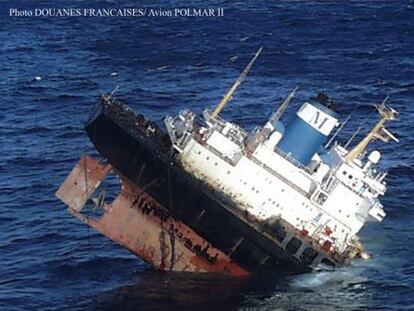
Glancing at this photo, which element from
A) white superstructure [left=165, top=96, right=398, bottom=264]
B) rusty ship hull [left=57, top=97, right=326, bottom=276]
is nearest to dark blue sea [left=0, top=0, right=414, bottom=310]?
rusty ship hull [left=57, top=97, right=326, bottom=276]

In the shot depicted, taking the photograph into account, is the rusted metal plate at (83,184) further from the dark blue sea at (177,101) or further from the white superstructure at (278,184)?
the white superstructure at (278,184)

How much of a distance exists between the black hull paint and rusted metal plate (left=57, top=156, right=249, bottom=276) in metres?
0.56

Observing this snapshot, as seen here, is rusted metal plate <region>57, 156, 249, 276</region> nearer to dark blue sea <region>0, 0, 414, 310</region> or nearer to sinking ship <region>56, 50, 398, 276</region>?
sinking ship <region>56, 50, 398, 276</region>

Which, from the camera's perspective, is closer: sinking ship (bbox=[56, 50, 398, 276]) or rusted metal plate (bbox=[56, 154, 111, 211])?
sinking ship (bbox=[56, 50, 398, 276])

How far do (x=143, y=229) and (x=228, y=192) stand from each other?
4677mm

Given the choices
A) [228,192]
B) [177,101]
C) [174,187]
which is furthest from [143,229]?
[177,101]

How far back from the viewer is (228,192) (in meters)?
39.9

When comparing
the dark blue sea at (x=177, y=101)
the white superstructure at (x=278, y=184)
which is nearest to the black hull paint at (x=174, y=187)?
the white superstructure at (x=278, y=184)

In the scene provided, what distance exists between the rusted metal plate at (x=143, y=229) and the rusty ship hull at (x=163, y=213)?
48mm

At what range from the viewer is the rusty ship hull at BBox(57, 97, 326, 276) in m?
39.4

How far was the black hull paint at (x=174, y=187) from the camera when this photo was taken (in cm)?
3928

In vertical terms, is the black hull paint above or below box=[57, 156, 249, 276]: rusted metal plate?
above

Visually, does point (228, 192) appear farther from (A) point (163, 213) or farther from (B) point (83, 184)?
(B) point (83, 184)

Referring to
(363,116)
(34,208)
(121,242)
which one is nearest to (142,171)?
(121,242)
